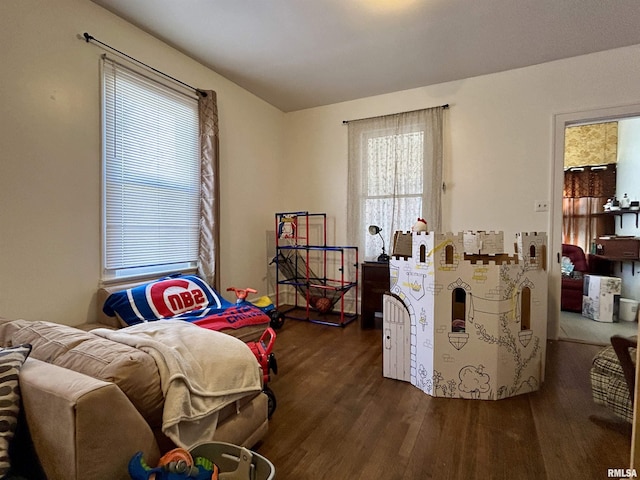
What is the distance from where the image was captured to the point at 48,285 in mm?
2072

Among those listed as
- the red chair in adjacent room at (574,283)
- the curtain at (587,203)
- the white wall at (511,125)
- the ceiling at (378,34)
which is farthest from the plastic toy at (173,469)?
the curtain at (587,203)

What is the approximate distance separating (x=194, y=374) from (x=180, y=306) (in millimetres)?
1422

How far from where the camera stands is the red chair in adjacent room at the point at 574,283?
4.17 m

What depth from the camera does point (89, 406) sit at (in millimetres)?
805

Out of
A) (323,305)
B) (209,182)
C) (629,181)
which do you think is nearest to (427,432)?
(323,305)

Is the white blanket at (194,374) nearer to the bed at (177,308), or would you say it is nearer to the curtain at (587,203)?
the bed at (177,308)

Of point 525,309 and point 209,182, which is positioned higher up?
point 209,182

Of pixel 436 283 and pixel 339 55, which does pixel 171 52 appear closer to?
pixel 339 55

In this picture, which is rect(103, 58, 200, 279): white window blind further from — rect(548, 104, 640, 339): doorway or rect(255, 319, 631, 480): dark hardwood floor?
rect(548, 104, 640, 339): doorway

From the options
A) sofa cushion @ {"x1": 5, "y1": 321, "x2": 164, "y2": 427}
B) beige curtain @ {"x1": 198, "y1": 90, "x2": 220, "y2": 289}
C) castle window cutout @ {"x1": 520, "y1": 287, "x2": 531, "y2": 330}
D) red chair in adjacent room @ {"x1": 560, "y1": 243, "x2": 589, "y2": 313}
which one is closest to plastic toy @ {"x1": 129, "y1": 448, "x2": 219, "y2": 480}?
sofa cushion @ {"x1": 5, "y1": 321, "x2": 164, "y2": 427}

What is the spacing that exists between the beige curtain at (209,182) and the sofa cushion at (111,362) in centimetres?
190

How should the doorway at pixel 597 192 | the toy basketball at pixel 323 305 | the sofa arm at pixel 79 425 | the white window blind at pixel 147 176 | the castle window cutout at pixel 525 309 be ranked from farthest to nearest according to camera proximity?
the doorway at pixel 597 192
the toy basketball at pixel 323 305
the white window blind at pixel 147 176
the castle window cutout at pixel 525 309
the sofa arm at pixel 79 425

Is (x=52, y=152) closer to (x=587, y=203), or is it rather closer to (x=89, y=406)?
(x=89, y=406)

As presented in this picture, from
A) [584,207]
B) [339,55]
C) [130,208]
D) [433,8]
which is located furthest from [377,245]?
[584,207]
